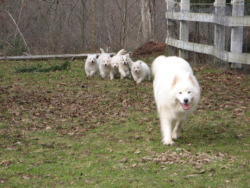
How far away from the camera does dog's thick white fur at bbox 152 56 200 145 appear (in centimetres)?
646

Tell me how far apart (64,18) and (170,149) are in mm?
14586

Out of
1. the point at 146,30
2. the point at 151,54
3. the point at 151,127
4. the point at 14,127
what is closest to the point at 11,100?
the point at 14,127

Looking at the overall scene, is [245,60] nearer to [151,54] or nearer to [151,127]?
[151,127]

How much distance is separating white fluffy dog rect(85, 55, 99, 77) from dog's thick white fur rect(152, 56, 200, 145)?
6.27 meters

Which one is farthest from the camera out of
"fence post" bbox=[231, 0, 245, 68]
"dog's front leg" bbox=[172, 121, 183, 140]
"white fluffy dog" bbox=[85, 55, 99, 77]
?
"white fluffy dog" bbox=[85, 55, 99, 77]

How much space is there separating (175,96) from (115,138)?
4.26 feet

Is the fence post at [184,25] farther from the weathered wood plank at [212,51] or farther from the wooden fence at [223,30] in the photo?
the weathered wood plank at [212,51]

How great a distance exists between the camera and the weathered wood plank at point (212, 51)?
11.2 meters

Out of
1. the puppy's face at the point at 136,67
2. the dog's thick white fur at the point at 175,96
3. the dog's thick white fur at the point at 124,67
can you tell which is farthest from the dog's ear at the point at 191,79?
the dog's thick white fur at the point at 124,67

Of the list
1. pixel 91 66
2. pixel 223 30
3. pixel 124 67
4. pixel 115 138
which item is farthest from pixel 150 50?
pixel 115 138

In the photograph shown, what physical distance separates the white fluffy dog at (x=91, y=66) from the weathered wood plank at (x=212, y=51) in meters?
2.66

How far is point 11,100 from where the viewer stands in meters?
10.0

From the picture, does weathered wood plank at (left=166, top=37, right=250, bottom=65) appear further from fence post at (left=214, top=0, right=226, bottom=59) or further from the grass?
the grass

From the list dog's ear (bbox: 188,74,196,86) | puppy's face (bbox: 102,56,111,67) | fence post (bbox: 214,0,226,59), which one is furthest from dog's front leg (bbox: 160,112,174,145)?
puppy's face (bbox: 102,56,111,67)
